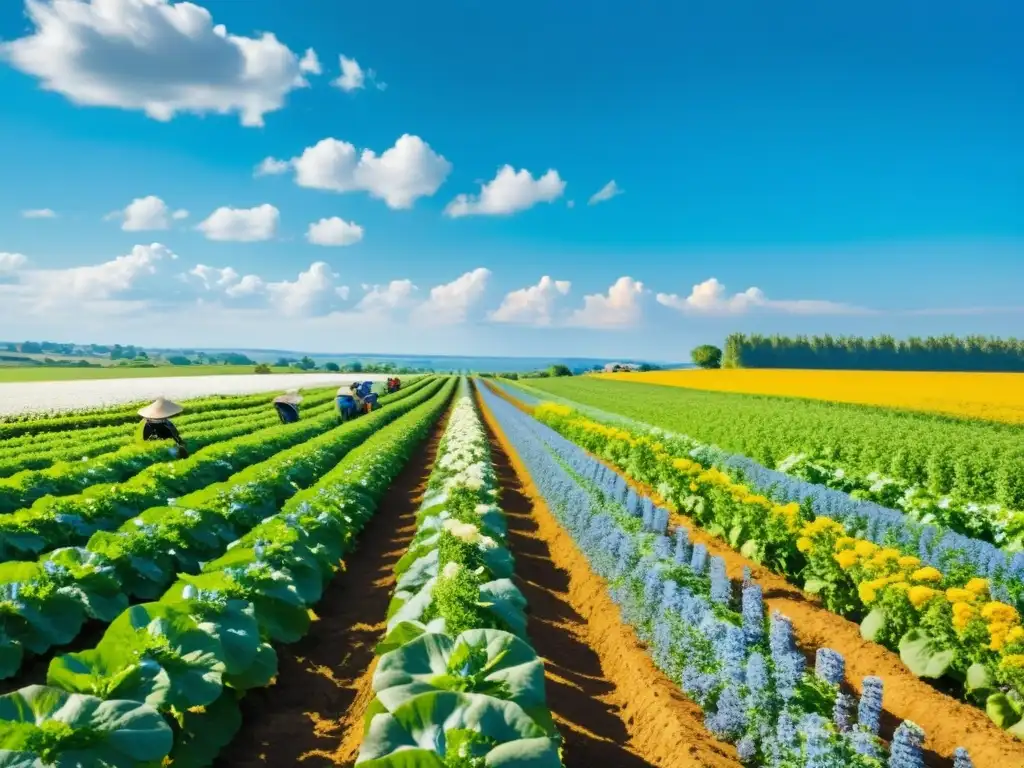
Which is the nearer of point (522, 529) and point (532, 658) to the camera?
point (532, 658)

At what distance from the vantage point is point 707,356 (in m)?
113

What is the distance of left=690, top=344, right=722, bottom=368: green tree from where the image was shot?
113m

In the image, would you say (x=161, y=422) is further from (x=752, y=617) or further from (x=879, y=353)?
(x=879, y=353)

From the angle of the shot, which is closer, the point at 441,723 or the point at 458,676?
the point at 441,723

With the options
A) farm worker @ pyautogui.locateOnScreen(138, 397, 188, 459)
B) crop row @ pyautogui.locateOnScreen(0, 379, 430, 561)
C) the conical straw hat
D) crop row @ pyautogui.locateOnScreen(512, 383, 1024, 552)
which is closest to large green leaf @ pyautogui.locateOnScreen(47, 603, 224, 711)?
crop row @ pyautogui.locateOnScreen(0, 379, 430, 561)

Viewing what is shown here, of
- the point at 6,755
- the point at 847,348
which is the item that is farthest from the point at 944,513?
the point at 847,348

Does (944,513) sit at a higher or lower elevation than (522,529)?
higher

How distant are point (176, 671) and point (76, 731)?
89 centimetres

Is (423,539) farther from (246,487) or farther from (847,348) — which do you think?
(847,348)

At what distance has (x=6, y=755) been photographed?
8.98 ft

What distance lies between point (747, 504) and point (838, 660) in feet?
14.6

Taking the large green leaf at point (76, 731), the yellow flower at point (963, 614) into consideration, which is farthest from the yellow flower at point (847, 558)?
the large green leaf at point (76, 731)

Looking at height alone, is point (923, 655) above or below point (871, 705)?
below

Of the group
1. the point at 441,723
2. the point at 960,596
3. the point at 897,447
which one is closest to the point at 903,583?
the point at 960,596
